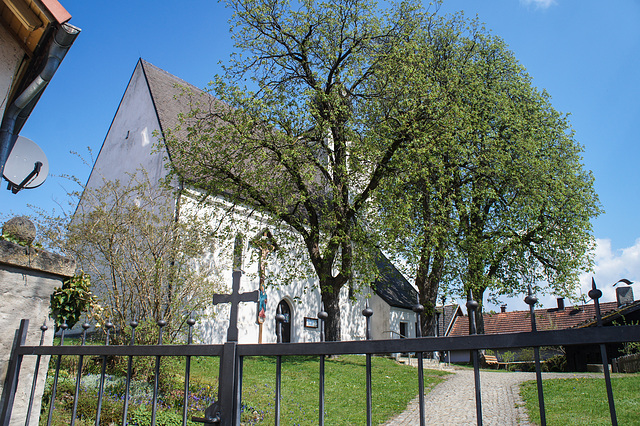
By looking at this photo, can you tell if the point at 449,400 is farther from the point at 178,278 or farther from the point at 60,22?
the point at 60,22

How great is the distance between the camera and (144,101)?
1838cm

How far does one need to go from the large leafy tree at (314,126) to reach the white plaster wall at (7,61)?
28.6 feet

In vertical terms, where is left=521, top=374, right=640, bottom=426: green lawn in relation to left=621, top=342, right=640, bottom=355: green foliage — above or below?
below

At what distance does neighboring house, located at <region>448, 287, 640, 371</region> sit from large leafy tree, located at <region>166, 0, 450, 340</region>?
5.93 m

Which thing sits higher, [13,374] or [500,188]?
[500,188]

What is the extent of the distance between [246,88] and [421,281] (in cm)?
1018

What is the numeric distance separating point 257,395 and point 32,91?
6.19 metres

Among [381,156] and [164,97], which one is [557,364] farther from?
[164,97]

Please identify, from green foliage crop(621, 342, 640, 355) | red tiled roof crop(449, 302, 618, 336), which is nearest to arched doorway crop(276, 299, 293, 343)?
red tiled roof crop(449, 302, 618, 336)

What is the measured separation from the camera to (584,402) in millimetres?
7398

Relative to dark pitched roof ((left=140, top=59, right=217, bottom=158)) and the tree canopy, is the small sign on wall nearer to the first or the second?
A: the tree canopy

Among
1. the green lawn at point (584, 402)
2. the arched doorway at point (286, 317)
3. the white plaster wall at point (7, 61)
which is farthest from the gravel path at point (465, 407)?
the arched doorway at point (286, 317)

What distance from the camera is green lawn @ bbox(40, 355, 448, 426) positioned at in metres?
6.54

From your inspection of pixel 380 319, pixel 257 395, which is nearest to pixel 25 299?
pixel 257 395
